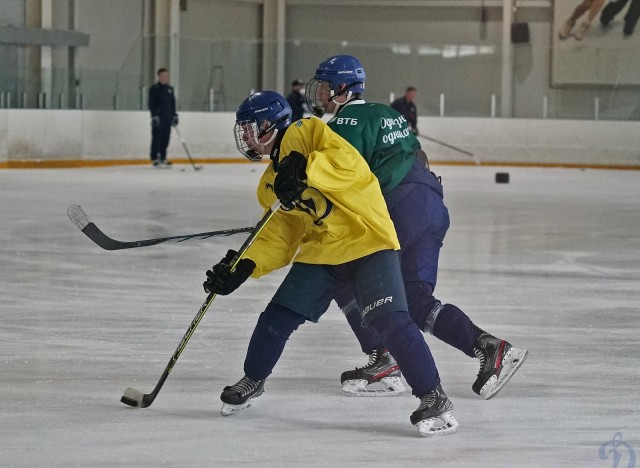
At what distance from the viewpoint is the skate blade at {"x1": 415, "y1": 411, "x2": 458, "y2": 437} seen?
3016 millimetres

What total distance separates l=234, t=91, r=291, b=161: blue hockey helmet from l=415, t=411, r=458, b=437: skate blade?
0.77 meters

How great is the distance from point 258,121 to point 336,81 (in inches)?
19.7

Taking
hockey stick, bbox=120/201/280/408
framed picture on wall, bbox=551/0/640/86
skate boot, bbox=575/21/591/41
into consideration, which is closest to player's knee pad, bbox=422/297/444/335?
hockey stick, bbox=120/201/280/408

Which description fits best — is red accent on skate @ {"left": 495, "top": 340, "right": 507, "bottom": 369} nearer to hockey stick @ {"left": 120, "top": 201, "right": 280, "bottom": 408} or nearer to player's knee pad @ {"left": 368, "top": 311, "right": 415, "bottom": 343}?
player's knee pad @ {"left": 368, "top": 311, "right": 415, "bottom": 343}

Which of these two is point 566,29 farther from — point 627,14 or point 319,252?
point 319,252

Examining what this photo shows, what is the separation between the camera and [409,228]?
3473 millimetres

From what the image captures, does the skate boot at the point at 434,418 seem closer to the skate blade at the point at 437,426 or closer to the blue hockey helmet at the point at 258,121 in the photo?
the skate blade at the point at 437,426

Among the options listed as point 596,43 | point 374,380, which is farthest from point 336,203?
point 596,43

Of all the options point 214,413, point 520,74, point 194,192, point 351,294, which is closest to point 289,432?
point 214,413

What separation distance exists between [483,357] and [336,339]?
3.33 ft

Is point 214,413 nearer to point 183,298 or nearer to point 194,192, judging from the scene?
point 183,298

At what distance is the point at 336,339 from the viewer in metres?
4.41

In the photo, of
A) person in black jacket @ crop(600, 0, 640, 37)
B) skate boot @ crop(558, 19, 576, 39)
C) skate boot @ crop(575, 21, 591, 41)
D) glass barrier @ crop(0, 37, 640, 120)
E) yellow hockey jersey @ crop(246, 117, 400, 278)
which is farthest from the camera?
skate boot @ crop(558, 19, 576, 39)

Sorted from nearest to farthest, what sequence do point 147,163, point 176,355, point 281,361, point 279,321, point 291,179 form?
point 291,179
point 279,321
point 176,355
point 281,361
point 147,163
